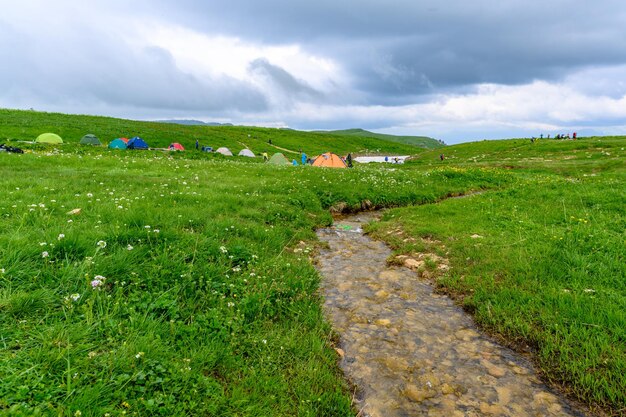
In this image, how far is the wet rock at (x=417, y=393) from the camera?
187 inches

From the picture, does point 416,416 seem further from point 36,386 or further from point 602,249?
point 602,249

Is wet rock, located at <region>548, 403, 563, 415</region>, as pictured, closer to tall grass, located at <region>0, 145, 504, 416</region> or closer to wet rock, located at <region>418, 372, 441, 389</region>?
wet rock, located at <region>418, 372, 441, 389</region>

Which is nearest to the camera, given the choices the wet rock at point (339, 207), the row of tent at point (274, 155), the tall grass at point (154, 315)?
the tall grass at point (154, 315)

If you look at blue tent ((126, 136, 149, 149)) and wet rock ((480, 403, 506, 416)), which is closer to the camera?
wet rock ((480, 403, 506, 416))

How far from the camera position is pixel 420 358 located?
5590 mm

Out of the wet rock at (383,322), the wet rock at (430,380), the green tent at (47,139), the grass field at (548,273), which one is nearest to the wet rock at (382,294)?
the wet rock at (383,322)

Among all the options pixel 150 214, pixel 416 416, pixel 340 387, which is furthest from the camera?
pixel 150 214

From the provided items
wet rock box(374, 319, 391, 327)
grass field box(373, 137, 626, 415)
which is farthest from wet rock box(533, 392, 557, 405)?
wet rock box(374, 319, 391, 327)

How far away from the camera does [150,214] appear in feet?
30.2

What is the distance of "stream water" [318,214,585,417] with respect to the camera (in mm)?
4645

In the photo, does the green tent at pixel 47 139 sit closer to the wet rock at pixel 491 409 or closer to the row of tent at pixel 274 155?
the row of tent at pixel 274 155

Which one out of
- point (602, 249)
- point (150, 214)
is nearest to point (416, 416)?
point (602, 249)

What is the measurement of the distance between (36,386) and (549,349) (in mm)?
7025

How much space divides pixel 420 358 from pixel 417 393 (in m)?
0.81
